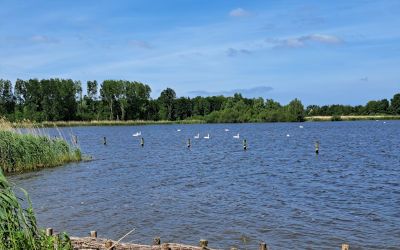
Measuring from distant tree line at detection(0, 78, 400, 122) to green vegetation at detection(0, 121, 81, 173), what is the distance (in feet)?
297

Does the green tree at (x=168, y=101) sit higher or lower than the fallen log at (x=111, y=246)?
higher

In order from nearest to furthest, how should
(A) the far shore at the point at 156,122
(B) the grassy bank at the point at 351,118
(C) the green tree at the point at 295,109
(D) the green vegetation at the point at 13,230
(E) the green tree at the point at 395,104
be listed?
(D) the green vegetation at the point at 13,230, (A) the far shore at the point at 156,122, (C) the green tree at the point at 295,109, (B) the grassy bank at the point at 351,118, (E) the green tree at the point at 395,104

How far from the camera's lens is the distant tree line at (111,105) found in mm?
125163

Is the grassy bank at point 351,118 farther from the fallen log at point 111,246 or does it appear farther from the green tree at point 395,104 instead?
the fallen log at point 111,246

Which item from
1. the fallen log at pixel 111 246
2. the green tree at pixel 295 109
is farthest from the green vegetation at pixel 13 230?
the green tree at pixel 295 109

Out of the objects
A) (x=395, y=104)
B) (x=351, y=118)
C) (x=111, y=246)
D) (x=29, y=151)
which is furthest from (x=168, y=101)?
(x=111, y=246)

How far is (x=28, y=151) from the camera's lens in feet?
88.2

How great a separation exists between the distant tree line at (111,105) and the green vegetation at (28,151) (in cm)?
9063

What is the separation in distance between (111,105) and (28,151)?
108162 mm

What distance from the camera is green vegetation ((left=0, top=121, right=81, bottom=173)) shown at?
25.1 metres

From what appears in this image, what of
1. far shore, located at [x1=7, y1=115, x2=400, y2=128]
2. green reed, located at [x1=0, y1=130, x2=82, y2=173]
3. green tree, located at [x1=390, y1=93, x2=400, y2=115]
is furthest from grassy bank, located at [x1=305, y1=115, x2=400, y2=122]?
green reed, located at [x1=0, y1=130, x2=82, y2=173]

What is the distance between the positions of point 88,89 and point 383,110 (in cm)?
10948

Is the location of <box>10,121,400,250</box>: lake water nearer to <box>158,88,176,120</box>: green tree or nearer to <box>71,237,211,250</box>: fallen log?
<box>71,237,211,250</box>: fallen log

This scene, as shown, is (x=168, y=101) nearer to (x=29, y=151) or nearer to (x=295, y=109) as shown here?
(x=295, y=109)
